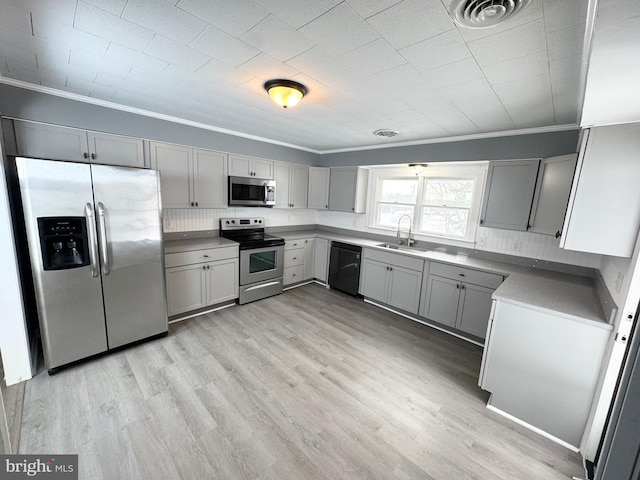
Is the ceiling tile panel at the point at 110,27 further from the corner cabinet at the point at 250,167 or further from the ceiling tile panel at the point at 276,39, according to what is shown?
the corner cabinet at the point at 250,167

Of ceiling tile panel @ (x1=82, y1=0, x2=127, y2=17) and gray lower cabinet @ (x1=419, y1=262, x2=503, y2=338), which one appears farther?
gray lower cabinet @ (x1=419, y1=262, x2=503, y2=338)

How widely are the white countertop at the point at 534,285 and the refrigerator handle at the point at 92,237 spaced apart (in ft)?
2.36

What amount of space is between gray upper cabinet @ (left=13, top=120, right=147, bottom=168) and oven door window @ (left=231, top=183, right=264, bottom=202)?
1.14 meters

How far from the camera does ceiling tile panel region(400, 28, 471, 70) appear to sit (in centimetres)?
139

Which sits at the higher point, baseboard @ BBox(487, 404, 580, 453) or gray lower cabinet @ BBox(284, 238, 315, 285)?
gray lower cabinet @ BBox(284, 238, 315, 285)

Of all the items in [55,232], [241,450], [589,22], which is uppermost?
[589,22]

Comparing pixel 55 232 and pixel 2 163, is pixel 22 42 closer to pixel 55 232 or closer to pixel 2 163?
pixel 2 163

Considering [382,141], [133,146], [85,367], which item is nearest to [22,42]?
[133,146]

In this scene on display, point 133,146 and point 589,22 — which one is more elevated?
point 589,22

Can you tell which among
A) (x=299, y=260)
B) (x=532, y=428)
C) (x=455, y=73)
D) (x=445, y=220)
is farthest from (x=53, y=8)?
(x=445, y=220)

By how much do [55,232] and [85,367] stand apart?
1.25 metres

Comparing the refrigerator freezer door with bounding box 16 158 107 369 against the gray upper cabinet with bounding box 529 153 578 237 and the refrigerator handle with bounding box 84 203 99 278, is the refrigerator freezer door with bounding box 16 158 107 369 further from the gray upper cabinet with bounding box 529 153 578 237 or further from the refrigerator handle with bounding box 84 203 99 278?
the gray upper cabinet with bounding box 529 153 578 237

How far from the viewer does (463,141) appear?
3293mm

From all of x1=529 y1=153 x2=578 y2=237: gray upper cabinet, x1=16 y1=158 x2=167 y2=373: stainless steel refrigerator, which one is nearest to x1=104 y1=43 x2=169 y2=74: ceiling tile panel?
x1=16 y1=158 x2=167 y2=373: stainless steel refrigerator
